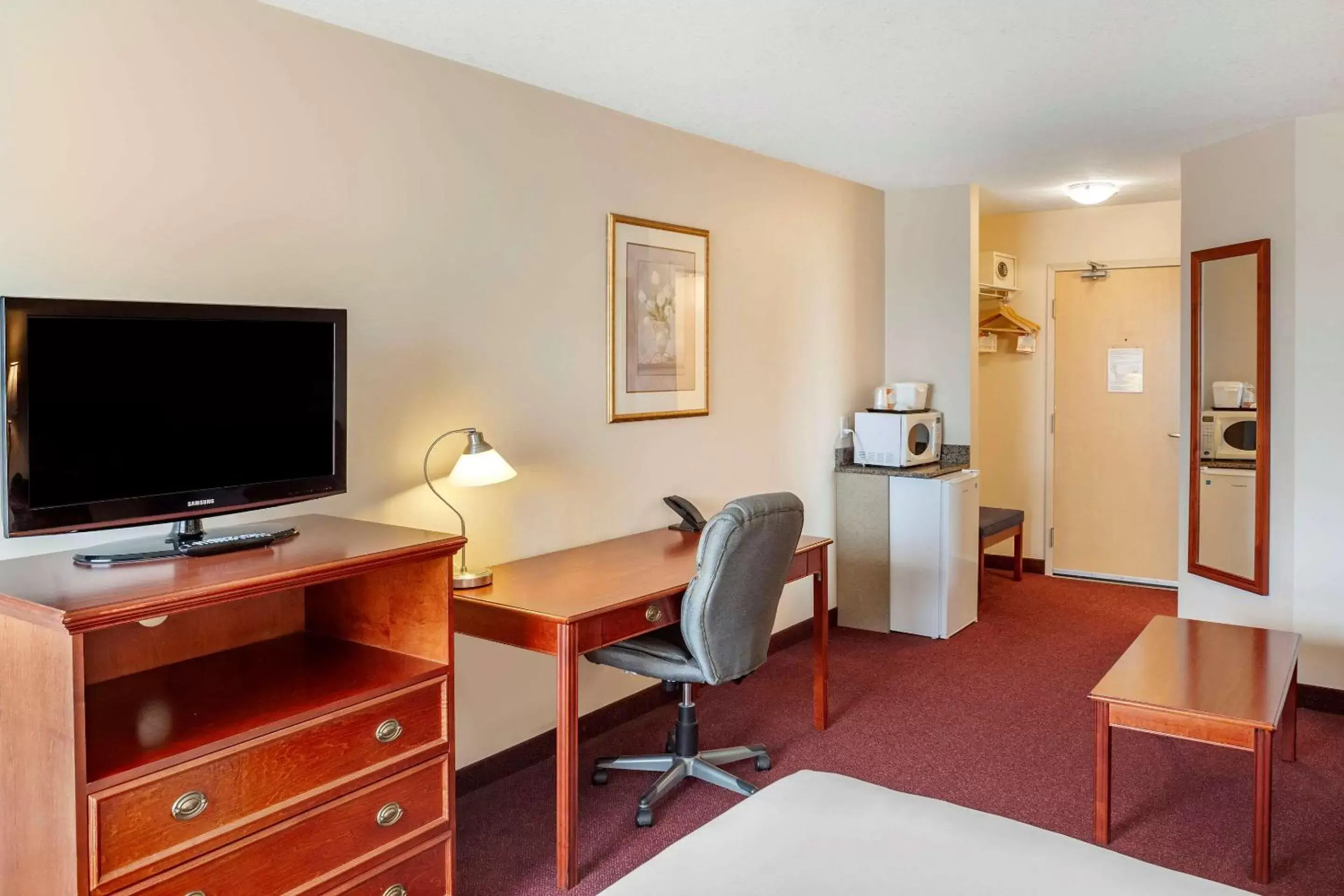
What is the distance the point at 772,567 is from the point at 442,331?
128cm

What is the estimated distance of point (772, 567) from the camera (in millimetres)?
3074

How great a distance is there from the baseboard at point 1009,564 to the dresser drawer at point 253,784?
16.6 feet

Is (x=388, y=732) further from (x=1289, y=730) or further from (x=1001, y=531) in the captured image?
(x=1001, y=531)

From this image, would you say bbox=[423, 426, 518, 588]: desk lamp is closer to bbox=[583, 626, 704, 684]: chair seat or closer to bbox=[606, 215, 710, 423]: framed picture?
bbox=[583, 626, 704, 684]: chair seat

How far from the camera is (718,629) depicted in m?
2.97

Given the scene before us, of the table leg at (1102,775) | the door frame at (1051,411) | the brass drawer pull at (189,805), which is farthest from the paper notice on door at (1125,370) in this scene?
the brass drawer pull at (189,805)

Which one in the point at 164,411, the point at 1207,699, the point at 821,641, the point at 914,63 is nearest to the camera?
the point at 164,411

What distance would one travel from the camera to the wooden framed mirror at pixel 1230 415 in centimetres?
420

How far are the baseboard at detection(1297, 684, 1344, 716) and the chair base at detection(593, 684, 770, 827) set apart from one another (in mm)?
2393

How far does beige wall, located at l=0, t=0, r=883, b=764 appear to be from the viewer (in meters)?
2.28

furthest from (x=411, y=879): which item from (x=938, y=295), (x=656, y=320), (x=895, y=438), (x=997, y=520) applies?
(x=997, y=520)

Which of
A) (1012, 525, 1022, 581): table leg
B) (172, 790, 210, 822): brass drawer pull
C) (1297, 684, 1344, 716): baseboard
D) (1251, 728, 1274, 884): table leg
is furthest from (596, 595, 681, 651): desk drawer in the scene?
(1012, 525, 1022, 581): table leg

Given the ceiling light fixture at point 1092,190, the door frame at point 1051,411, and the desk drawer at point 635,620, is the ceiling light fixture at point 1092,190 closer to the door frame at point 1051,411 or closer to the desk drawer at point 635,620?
the door frame at point 1051,411

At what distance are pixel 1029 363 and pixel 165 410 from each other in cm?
559
